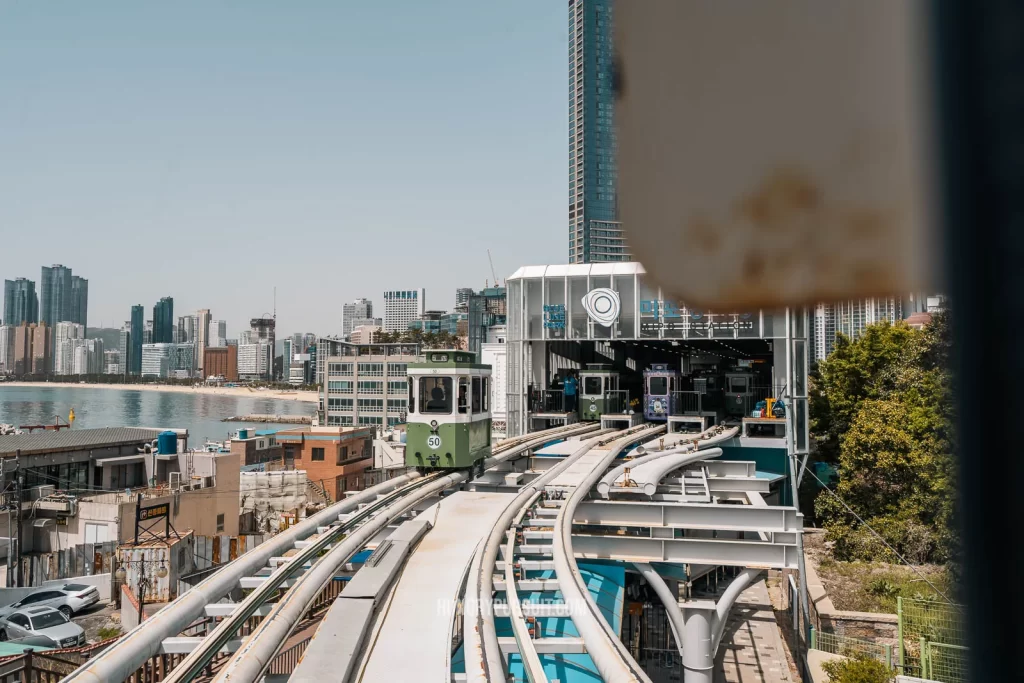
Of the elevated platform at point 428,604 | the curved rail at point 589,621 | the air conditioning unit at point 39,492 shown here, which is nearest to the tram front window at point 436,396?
the elevated platform at point 428,604

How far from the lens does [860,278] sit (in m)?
0.98

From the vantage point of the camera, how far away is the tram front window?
11.1m

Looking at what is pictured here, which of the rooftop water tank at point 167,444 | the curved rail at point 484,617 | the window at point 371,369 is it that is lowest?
the rooftop water tank at point 167,444

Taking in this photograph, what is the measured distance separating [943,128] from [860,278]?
28 cm

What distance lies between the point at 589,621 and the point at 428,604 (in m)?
1.89

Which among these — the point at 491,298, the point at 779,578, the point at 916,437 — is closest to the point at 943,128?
the point at 916,437

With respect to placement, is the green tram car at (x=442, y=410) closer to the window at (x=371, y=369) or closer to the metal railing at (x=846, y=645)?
the metal railing at (x=846, y=645)

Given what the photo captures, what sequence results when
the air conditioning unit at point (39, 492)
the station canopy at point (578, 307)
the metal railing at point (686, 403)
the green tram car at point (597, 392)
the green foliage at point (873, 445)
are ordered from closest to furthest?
the green foliage at point (873, 445)
the station canopy at point (578, 307)
the metal railing at point (686, 403)
the green tram car at point (597, 392)
the air conditioning unit at point (39, 492)

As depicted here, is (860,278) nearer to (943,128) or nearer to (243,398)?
(943,128)

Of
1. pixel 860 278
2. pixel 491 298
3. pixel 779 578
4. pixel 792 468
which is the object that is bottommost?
pixel 779 578

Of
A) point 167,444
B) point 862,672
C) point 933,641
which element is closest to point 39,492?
point 167,444

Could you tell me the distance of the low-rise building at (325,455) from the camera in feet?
105

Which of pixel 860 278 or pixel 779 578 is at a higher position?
pixel 860 278

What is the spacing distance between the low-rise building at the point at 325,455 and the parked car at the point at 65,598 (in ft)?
43.5
